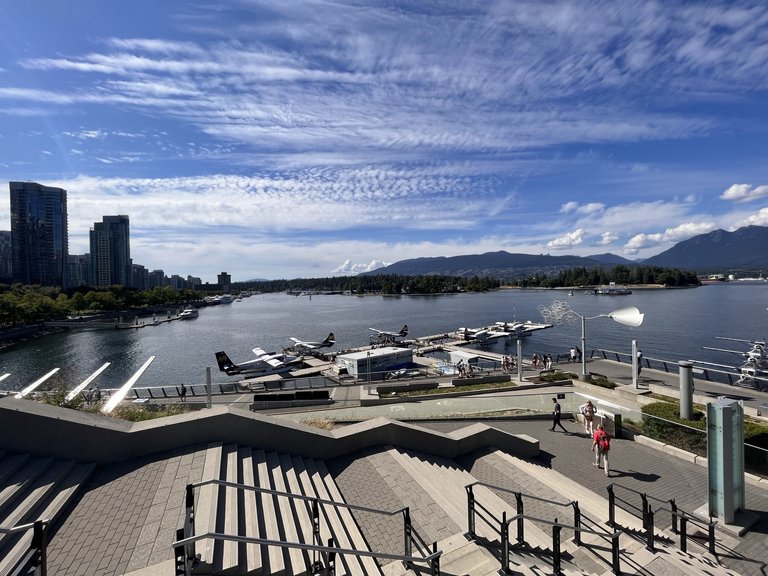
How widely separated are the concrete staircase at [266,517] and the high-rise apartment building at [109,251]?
19498 cm

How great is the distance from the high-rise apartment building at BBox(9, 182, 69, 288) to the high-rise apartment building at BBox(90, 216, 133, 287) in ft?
77.6

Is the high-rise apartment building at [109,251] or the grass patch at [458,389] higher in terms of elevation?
the high-rise apartment building at [109,251]

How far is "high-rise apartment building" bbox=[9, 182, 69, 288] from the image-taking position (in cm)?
13912

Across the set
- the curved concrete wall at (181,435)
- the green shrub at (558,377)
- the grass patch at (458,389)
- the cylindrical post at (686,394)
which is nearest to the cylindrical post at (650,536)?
the curved concrete wall at (181,435)

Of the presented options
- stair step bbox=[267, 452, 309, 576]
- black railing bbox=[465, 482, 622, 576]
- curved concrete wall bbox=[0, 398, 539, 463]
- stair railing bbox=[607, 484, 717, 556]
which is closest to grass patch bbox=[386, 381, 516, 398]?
curved concrete wall bbox=[0, 398, 539, 463]

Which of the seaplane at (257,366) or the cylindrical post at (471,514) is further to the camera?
the seaplane at (257,366)

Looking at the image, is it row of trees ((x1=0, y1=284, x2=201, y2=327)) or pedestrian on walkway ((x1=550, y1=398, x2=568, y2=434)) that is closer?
pedestrian on walkway ((x1=550, y1=398, x2=568, y2=434))

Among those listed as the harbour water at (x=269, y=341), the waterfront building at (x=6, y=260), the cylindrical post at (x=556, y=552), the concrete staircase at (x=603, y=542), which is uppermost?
the waterfront building at (x=6, y=260)

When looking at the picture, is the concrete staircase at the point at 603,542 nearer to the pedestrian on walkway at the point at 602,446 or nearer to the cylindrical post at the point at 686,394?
the pedestrian on walkway at the point at 602,446

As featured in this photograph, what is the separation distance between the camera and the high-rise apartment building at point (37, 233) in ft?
456

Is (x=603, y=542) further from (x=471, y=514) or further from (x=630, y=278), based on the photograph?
(x=630, y=278)

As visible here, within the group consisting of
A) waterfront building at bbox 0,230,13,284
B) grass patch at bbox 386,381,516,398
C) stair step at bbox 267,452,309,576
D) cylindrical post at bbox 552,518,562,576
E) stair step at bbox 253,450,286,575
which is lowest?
grass patch at bbox 386,381,516,398

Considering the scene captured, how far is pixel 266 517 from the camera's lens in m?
6.27

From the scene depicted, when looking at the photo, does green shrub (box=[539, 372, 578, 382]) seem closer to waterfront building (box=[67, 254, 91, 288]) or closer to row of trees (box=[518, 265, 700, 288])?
row of trees (box=[518, 265, 700, 288])
